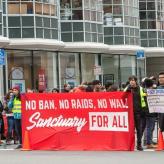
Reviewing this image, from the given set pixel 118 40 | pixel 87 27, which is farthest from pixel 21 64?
pixel 118 40

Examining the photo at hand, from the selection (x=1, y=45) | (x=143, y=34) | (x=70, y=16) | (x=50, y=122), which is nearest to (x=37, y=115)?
(x=50, y=122)

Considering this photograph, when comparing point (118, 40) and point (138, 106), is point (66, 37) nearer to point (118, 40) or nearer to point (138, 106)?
point (118, 40)

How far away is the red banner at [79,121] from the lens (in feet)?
50.2

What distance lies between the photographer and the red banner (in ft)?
50.2

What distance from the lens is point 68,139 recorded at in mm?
15797

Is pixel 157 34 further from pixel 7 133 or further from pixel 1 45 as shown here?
pixel 7 133

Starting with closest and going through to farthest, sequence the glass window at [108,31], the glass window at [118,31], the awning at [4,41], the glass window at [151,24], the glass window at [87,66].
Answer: the awning at [4,41] < the glass window at [87,66] < the glass window at [108,31] < the glass window at [118,31] < the glass window at [151,24]

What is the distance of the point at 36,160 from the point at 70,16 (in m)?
26.1

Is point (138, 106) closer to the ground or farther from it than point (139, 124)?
farther from it

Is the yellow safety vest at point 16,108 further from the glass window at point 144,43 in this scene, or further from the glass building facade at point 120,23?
the glass window at point 144,43

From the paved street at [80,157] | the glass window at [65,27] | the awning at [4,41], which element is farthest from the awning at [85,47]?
the paved street at [80,157]

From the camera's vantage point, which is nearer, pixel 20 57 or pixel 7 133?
pixel 7 133

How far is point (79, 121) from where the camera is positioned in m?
15.8

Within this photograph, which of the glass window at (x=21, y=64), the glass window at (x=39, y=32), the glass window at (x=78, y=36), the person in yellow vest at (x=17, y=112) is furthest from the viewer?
the glass window at (x=78, y=36)
